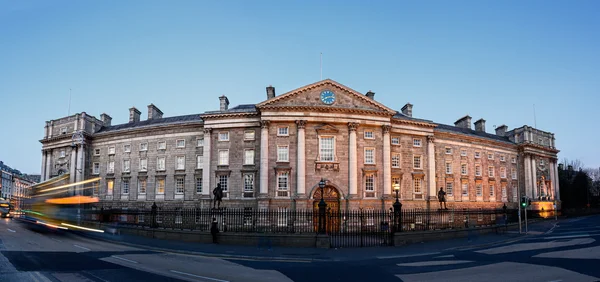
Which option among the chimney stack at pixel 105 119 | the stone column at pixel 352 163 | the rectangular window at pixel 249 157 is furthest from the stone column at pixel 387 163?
the chimney stack at pixel 105 119

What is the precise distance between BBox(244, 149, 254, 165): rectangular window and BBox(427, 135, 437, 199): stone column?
23151 mm

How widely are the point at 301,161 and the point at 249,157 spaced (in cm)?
677

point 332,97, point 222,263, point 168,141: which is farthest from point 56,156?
point 222,263

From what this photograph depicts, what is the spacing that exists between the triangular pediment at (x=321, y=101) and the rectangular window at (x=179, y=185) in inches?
620

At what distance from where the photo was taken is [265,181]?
38781mm

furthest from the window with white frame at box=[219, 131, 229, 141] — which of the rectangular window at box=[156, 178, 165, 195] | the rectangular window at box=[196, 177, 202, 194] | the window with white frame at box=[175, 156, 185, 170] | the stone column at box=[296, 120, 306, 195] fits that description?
the rectangular window at box=[156, 178, 165, 195]

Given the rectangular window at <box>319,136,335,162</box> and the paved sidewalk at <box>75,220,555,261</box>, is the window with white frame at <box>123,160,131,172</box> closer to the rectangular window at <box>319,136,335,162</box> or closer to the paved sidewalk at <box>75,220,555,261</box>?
the paved sidewalk at <box>75,220,555,261</box>

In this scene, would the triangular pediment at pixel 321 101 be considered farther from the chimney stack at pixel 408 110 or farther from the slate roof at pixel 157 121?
the slate roof at pixel 157 121

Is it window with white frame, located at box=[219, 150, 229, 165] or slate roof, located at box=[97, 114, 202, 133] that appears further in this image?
slate roof, located at box=[97, 114, 202, 133]

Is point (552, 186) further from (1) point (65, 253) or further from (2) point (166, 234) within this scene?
(1) point (65, 253)

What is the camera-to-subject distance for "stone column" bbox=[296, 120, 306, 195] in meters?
38.5

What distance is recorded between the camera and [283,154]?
40312mm

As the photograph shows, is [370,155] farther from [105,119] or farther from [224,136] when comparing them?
[105,119]

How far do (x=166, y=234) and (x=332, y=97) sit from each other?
23353mm
